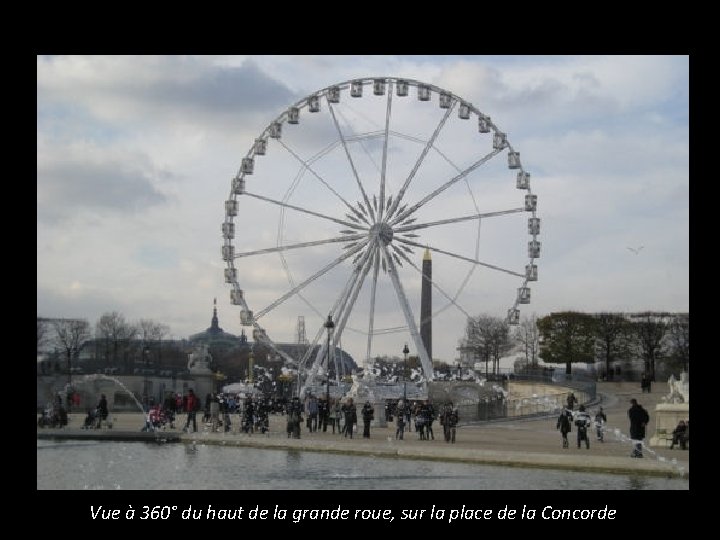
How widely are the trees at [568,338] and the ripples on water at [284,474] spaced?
6087cm

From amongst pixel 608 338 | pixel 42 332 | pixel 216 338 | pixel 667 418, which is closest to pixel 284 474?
pixel 667 418

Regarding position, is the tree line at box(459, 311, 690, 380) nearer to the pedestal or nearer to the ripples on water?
the pedestal

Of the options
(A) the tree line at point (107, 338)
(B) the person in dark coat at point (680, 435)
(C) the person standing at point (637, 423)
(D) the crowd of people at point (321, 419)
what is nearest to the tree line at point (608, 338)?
(A) the tree line at point (107, 338)

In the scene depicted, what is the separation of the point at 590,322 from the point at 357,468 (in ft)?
214

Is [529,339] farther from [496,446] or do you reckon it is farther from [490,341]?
[496,446]

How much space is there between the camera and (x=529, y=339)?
95938 millimetres

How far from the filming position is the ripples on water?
1756cm

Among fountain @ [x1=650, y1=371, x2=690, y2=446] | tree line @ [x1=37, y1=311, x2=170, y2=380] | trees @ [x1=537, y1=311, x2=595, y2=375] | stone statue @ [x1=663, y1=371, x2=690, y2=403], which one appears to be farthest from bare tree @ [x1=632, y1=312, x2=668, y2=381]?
fountain @ [x1=650, y1=371, x2=690, y2=446]

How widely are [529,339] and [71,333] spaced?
37.5m

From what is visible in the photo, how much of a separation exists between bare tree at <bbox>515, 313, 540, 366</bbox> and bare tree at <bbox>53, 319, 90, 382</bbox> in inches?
1390

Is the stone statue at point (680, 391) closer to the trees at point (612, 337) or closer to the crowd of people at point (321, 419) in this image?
the crowd of people at point (321, 419)
